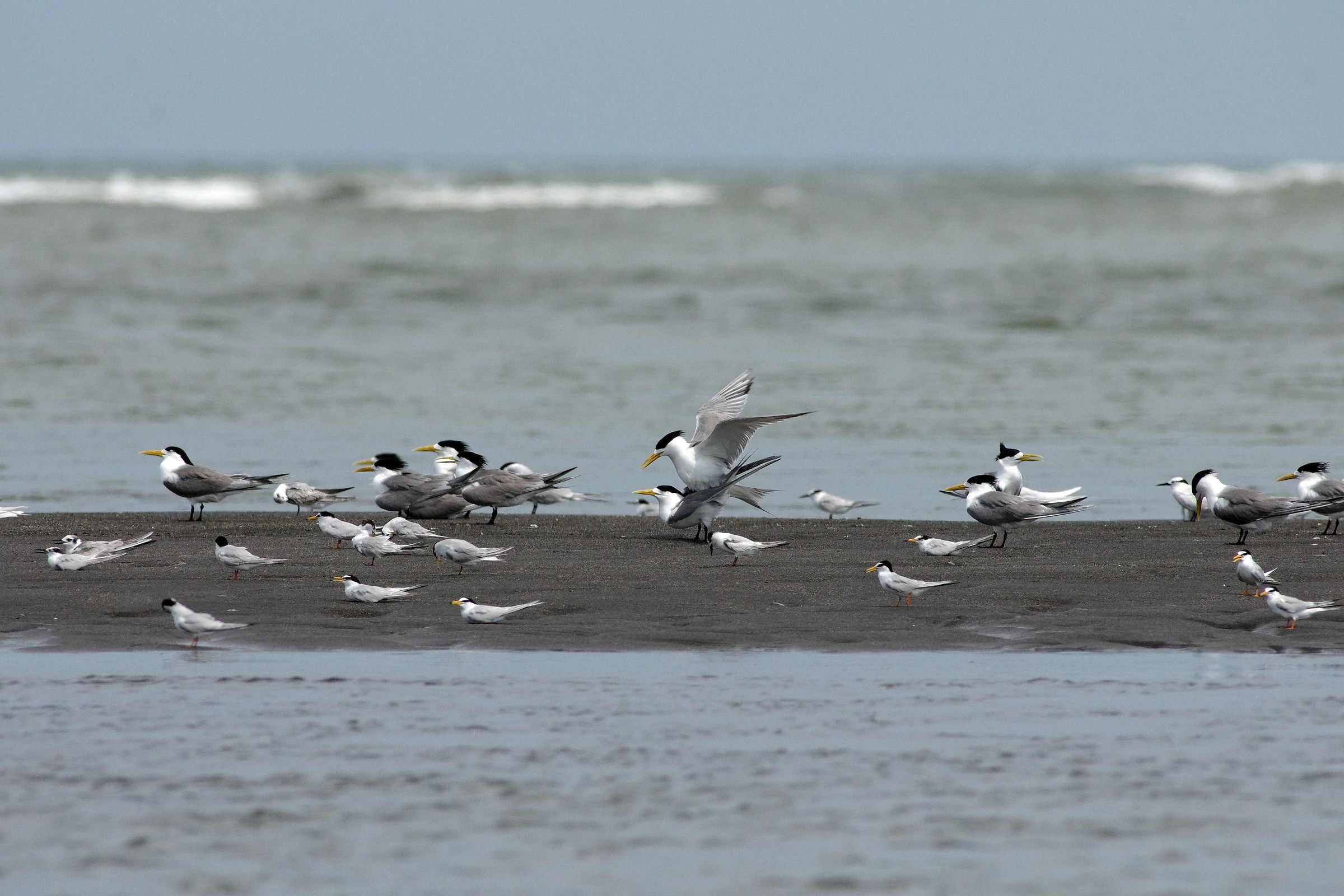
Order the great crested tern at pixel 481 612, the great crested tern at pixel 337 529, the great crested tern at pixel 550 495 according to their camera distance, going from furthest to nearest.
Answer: the great crested tern at pixel 550 495 → the great crested tern at pixel 337 529 → the great crested tern at pixel 481 612

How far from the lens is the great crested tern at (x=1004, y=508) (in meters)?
10.1

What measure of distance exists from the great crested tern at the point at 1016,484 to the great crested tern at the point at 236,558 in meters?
4.60

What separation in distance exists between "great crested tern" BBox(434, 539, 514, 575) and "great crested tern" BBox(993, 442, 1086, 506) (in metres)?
3.40

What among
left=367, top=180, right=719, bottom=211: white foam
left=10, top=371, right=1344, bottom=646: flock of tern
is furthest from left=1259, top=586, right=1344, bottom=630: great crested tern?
Answer: left=367, top=180, right=719, bottom=211: white foam

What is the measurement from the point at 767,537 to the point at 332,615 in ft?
10.8

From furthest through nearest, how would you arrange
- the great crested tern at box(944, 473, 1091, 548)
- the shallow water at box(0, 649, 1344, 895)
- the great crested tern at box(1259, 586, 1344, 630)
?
the great crested tern at box(944, 473, 1091, 548) → the great crested tern at box(1259, 586, 1344, 630) → the shallow water at box(0, 649, 1344, 895)

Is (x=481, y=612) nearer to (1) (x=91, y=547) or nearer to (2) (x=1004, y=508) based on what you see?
(1) (x=91, y=547)

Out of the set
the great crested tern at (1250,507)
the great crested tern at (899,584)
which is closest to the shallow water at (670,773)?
the great crested tern at (899,584)

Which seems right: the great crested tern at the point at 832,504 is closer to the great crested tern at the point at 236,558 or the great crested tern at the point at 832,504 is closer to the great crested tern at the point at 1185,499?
the great crested tern at the point at 1185,499

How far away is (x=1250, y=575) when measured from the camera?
8.32 metres

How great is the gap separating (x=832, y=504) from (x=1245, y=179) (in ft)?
270

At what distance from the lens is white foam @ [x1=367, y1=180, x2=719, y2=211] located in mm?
58125

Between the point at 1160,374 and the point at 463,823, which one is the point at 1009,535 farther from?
the point at 1160,374

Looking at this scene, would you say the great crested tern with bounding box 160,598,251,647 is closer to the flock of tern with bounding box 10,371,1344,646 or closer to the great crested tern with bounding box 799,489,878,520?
the flock of tern with bounding box 10,371,1344,646
